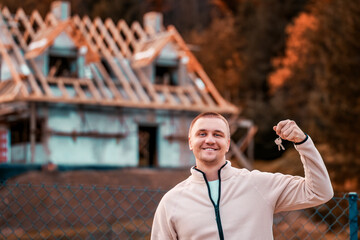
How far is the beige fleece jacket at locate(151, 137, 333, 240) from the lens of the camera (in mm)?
3414

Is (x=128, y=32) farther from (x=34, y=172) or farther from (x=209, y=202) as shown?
(x=209, y=202)

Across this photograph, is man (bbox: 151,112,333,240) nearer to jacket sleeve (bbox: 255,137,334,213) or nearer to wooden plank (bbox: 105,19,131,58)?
jacket sleeve (bbox: 255,137,334,213)

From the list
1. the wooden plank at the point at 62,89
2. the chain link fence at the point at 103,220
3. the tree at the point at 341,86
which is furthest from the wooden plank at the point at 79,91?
the tree at the point at 341,86

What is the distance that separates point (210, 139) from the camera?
3.53m

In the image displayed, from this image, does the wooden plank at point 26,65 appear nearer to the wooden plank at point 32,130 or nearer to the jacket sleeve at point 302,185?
the wooden plank at point 32,130

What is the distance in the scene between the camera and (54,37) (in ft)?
78.7

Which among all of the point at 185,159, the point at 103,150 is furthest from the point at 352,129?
the point at 103,150

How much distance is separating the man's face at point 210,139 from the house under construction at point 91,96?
61.3 feet

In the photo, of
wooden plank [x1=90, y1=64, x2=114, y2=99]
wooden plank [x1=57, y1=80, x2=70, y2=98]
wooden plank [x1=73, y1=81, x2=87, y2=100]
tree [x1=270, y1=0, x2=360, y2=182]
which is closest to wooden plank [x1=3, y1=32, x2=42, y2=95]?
wooden plank [x1=57, y1=80, x2=70, y2=98]

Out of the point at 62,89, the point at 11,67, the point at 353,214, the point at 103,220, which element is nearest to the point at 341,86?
the point at 62,89

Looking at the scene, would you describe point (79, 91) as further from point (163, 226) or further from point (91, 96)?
point (163, 226)

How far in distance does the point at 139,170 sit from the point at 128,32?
7.88 meters

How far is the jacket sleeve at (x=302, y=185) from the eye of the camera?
133 inches

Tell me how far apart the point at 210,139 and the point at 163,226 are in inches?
22.0
